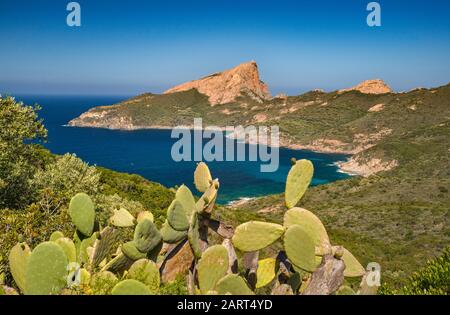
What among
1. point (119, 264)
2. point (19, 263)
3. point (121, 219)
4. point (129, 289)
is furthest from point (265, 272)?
point (19, 263)

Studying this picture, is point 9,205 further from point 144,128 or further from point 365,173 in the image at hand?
point 144,128

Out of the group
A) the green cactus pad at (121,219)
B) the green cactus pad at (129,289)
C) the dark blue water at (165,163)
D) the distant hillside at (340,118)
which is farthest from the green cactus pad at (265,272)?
the distant hillside at (340,118)

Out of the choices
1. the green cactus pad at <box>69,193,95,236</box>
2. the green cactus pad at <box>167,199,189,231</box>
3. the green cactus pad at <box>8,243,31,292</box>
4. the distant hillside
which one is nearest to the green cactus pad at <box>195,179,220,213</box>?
the green cactus pad at <box>167,199,189,231</box>

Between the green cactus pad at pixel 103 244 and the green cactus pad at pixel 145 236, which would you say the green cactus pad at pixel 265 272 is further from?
the green cactus pad at pixel 103 244

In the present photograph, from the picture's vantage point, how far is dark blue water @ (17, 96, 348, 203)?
89.1 m

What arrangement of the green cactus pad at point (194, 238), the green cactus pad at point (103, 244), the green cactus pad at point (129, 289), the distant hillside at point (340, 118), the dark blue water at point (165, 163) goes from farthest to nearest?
the distant hillside at point (340, 118) → the dark blue water at point (165, 163) → the green cactus pad at point (103, 244) → the green cactus pad at point (194, 238) → the green cactus pad at point (129, 289)

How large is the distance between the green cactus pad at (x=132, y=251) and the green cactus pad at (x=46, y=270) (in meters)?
0.73

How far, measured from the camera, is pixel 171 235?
195 inches

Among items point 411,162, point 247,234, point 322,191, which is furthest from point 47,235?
point 411,162

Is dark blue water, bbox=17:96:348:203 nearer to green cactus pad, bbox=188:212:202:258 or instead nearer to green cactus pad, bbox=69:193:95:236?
green cactus pad, bbox=69:193:95:236

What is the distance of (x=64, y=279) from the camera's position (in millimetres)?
4168

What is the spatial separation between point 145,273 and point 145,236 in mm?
447

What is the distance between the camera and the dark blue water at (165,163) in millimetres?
89062

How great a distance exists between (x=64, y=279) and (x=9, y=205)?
35.0 feet
